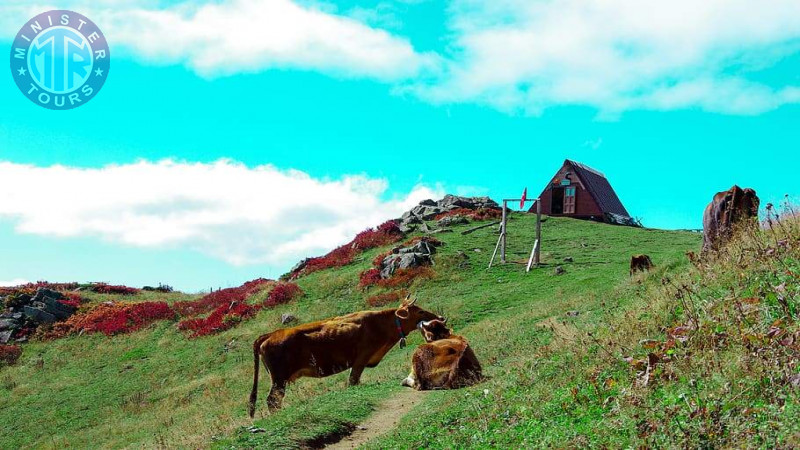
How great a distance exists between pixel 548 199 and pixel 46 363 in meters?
40.7

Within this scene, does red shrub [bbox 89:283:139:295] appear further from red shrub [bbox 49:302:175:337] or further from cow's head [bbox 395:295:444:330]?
cow's head [bbox 395:295:444:330]

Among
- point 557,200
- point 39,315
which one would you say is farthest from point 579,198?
point 39,315

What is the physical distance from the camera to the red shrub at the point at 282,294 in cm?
3575

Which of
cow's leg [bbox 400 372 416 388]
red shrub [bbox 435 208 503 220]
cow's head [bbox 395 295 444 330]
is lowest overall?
cow's leg [bbox 400 372 416 388]

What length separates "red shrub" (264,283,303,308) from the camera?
35.8 m

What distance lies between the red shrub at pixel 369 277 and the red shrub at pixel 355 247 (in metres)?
6.35

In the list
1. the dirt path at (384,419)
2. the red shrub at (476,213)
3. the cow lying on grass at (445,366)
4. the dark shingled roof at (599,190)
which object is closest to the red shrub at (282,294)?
the red shrub at (476,213)

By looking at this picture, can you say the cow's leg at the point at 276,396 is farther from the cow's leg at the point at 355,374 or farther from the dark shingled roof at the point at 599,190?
the dark shingled roof at the point at 599,190

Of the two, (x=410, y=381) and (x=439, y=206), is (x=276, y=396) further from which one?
(x=439, y=206)

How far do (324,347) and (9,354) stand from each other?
26.6 metres

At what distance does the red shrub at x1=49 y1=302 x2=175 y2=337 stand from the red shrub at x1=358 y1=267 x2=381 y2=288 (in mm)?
11846

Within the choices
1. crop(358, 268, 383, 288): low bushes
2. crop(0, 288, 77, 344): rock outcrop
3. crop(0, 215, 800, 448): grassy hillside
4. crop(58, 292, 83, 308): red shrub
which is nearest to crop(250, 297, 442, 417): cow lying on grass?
crop(0, 215, 800, 448): grassy hillside

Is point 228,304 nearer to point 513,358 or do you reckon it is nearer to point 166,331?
point 166,331

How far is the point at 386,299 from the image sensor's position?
31.5 metres
